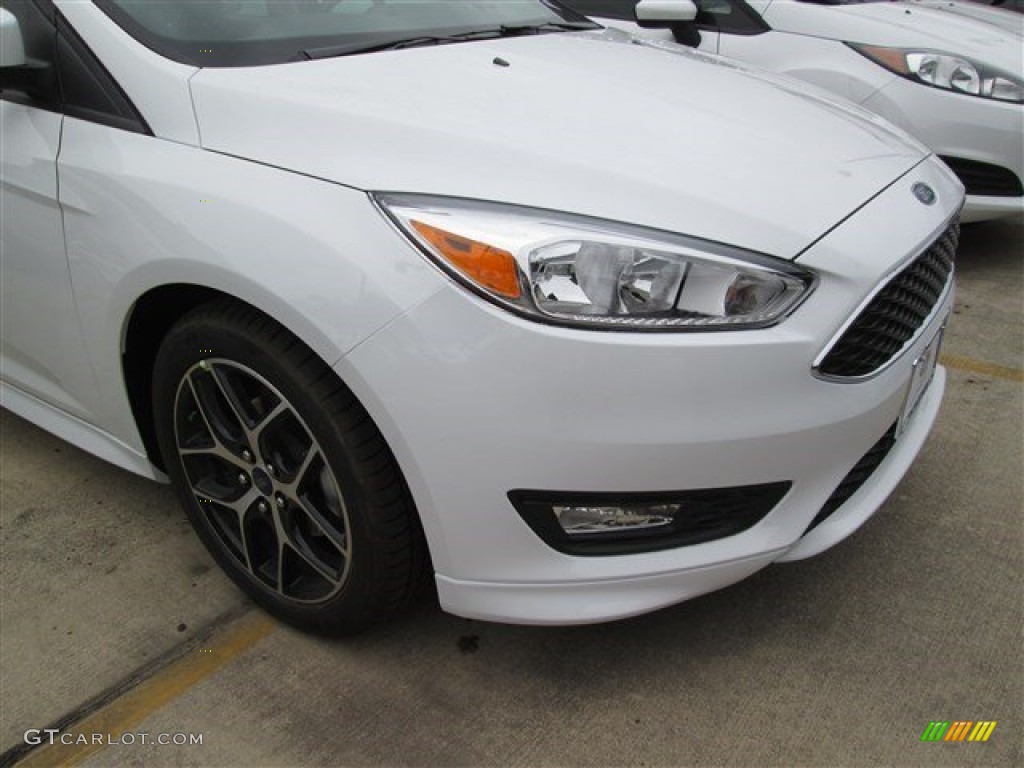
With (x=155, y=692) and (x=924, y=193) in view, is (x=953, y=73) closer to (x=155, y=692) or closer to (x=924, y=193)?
(x=924, y=193)

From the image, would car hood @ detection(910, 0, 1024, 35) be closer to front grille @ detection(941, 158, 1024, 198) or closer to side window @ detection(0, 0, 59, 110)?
front grille @ detection(941, 158, 1024, 198)

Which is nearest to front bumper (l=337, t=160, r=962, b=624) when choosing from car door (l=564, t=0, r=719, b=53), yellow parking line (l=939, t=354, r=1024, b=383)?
yellow parking line (l=939, t=354, r=1024, b=383)

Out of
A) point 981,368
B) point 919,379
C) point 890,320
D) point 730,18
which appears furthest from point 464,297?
point 730,18

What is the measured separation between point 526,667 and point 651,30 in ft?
11.3

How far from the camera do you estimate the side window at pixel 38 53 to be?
2.16 metres

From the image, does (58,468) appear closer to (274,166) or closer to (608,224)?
(274,166)

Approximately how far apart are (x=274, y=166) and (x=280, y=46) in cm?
50

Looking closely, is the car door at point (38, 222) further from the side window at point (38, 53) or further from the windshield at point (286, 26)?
the windshield at point (286, 26)

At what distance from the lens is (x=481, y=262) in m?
1.64

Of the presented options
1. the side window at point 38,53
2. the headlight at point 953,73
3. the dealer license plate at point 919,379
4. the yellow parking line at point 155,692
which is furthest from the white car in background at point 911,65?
the yellow parking line at point 155,692

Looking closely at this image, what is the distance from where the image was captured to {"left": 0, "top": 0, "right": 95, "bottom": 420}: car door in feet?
7.07

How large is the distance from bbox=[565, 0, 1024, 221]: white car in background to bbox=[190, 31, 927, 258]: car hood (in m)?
2.13

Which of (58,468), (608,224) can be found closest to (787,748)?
(608,224)

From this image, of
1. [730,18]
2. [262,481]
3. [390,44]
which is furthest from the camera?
[730,18]
